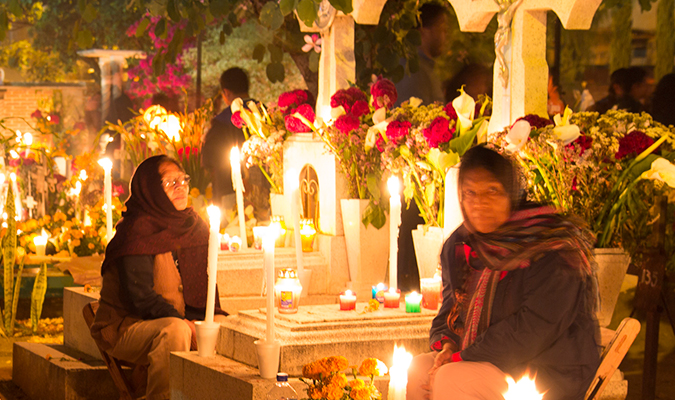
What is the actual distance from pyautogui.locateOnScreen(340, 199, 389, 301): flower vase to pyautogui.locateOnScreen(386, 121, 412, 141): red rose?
0.77m

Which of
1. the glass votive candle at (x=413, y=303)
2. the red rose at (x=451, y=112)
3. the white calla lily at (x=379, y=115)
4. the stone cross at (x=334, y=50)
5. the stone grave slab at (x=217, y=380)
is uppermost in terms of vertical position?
the stone cross at (x=334, y=50)

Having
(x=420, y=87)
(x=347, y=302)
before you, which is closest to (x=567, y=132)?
(x=347, y=302)

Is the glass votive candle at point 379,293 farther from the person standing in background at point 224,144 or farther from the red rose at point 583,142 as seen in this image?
the person standing in background at point 224,144

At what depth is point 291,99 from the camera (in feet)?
21.2

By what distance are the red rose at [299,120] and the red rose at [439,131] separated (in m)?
1.44

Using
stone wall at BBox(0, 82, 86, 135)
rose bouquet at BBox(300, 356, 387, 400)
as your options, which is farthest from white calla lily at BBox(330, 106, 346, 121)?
Answer: stone wall at BBox(0, 82, 86, 135)

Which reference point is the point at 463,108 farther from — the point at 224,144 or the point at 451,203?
the point at 224,144

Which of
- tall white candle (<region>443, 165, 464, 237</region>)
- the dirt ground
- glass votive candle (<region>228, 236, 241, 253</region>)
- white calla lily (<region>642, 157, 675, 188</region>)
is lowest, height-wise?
the dirt ground

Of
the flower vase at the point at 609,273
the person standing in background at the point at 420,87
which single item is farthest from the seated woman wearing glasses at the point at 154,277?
the person standing in background at the point at 420,87

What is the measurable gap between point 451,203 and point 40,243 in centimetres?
458

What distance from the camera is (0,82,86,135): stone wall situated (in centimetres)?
2094

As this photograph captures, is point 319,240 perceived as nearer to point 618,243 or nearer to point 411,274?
point 411,274

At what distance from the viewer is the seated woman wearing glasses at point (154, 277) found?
4.45 m

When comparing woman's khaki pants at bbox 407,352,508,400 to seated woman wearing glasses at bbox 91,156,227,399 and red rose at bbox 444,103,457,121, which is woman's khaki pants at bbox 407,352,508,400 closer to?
seated woman wearing glasses at bbox 91,156,227,399
